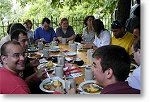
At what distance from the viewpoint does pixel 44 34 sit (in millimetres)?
2814

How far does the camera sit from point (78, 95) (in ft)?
7.42

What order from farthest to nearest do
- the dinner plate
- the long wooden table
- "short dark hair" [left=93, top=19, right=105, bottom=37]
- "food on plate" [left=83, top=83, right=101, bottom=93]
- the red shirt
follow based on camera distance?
the dinner plate → "short dark hair" [left=93, top=19, right=105, bottom=37] → the long wooden table → "food on plate" [left=83, top=83, right=101, bottom=93] → the red shirt

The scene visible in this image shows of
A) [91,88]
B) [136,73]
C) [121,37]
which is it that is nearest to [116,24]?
[121,37]

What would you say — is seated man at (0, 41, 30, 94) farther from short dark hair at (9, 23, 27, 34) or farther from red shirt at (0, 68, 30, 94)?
short dark hair at (9, 23, 27, 34)

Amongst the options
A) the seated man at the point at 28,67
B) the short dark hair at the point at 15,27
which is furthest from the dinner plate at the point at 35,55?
the short dark hair at the point at 15,27

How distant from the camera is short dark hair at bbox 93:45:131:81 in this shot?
6.44ft

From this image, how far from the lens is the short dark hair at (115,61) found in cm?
196

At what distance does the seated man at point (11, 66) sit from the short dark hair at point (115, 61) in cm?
51

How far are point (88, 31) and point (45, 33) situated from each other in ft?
1.34

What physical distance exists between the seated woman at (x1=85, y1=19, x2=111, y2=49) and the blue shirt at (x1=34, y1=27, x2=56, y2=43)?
31 centimetres

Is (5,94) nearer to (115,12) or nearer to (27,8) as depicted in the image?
(27,8)

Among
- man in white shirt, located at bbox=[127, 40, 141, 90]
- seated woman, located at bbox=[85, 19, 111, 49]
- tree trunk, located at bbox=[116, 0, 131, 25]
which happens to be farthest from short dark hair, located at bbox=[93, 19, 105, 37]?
man in white shirt, located at bbox=[127, 40, 141, 90]

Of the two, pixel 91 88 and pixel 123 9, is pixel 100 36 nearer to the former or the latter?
pixel 123 9

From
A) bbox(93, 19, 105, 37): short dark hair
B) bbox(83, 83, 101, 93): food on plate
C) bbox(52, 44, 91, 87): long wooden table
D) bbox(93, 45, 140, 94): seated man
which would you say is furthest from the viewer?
bbox(93, 19, 105, 37): short dark hair
